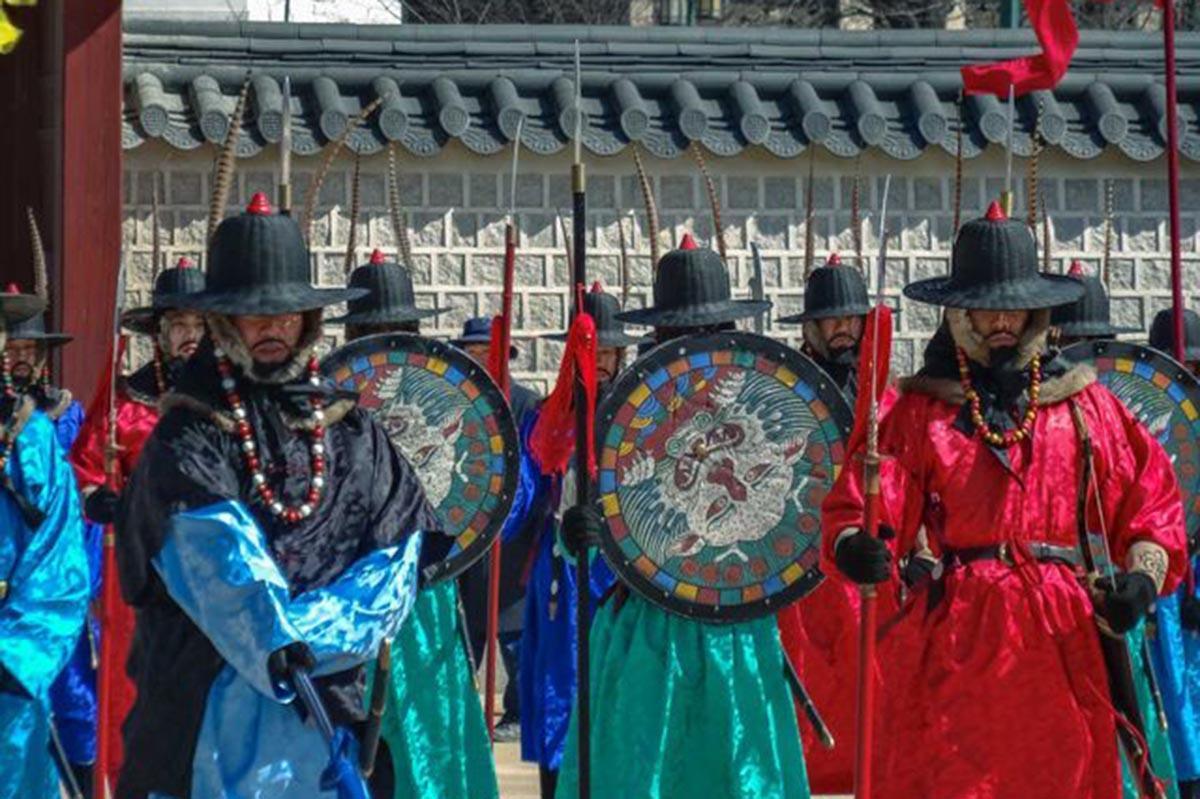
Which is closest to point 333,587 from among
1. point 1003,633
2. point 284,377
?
point 284,377

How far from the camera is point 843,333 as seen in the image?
451 inches

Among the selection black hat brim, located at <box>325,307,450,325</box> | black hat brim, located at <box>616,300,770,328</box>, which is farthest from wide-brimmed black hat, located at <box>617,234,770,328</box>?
black hat brim, located at <box>325,307,450,325</box>

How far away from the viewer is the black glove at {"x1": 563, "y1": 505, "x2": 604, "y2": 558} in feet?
29.0

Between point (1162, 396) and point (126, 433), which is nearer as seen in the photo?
point (1162, 396)

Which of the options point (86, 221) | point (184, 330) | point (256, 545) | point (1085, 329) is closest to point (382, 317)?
point (184, 330)

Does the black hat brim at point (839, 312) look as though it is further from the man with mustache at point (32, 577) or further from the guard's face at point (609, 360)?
the man with mustache at point (32, 577)

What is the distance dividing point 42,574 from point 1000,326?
8.26 feet

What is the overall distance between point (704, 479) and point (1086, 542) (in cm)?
134

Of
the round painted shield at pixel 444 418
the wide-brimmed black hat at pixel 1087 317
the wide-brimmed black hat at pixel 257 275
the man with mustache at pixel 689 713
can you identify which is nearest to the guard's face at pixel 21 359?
the round painted shield at pixel 444 418

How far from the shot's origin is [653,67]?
47.4 feet

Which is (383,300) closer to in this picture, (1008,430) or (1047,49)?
(1047,49)

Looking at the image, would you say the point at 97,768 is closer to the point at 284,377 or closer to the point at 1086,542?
the point at 284,377

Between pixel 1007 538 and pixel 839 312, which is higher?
pixel 839 312

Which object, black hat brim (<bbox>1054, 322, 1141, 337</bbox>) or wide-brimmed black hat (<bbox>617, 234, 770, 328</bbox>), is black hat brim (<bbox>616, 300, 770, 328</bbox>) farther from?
black hat brim (<bbox>1054, 322, 1141, 337</bbox>)
